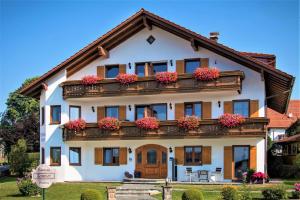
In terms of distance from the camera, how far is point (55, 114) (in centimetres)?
2950

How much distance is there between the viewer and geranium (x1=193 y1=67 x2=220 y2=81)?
25.9 meters

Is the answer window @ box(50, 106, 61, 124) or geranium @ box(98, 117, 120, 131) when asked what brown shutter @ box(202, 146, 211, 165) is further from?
window @ box(50, 106, 61, 124)

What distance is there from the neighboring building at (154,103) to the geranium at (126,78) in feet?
1.05

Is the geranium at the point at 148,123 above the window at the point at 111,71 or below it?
below

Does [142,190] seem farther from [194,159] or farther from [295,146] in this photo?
[295,146]

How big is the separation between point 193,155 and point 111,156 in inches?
207

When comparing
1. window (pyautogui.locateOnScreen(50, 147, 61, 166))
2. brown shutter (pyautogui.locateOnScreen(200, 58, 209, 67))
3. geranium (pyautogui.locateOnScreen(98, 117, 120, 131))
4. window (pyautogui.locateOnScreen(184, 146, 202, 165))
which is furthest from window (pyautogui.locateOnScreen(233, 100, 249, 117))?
window (pyautogui.locateOnScreen(50, 147, 61, 166))

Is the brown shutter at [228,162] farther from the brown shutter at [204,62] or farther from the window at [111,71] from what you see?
the window at [111,71]

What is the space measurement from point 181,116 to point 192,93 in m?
1.76

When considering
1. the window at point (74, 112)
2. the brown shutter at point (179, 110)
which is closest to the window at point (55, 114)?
the window at point (74, 112)

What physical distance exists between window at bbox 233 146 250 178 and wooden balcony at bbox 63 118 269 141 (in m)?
1.38

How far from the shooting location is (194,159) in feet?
89.0

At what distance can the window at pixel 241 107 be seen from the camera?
2661 centimetres

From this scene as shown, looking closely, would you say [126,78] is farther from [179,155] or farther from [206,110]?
[179,155]
